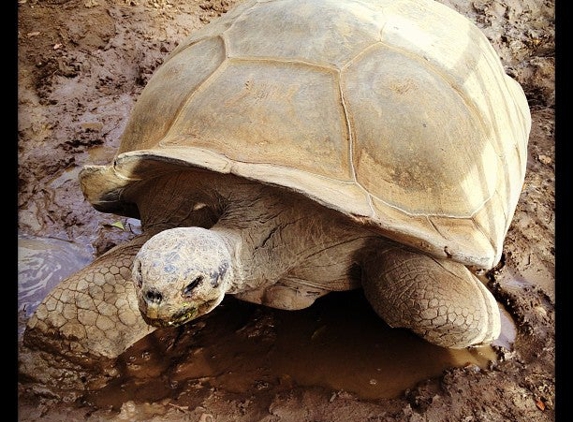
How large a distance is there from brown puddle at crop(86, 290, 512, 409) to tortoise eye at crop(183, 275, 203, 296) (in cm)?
71

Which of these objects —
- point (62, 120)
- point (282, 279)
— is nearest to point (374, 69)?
point (282, 279)

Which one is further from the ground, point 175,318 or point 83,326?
point 175,318

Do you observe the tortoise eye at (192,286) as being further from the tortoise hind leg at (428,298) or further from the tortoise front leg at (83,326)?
the tortoise hind leg at (428,298)

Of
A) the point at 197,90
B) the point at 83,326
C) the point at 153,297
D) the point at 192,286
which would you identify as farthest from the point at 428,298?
the point at 83,326

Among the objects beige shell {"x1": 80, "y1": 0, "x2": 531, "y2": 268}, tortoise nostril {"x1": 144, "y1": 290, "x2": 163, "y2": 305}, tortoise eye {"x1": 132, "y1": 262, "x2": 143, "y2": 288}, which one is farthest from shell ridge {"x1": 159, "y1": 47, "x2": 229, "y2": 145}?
tortoise nostril {"x1": 144, "y1": 290, "x2": 163, "y2": 305}

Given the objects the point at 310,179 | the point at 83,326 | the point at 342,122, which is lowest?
the point at 83,326

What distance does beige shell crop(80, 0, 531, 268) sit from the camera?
2043 mm

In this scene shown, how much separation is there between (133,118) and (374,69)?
1217mm

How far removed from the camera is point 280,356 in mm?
2428

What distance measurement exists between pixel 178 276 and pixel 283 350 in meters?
0.94

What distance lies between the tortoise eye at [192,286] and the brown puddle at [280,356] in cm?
71

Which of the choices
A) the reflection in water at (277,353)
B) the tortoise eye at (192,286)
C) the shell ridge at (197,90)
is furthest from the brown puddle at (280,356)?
the shell ridge at (197,90)

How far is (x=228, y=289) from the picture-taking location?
6.90 feet

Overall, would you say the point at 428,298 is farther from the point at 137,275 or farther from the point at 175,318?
the point at 137,275
